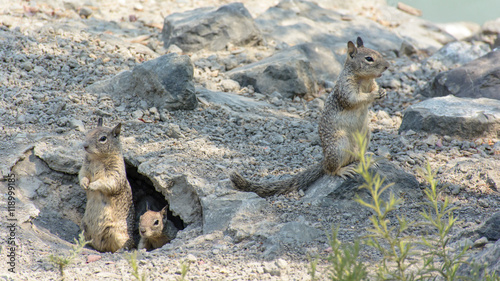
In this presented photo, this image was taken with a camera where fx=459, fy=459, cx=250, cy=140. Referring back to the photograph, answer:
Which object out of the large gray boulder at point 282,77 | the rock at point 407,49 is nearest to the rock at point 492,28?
the rock at point 407,49

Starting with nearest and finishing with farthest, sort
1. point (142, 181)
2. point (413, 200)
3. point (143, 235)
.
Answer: point (413, 200) → point (143, 235) → point (142, 181)

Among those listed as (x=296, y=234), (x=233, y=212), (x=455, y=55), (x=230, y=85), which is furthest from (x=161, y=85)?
(x=455, y=55)

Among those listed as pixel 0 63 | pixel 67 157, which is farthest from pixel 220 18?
pixel 67 157

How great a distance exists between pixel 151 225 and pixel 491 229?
12.0 feet

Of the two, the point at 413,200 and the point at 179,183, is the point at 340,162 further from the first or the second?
the point at 179,183

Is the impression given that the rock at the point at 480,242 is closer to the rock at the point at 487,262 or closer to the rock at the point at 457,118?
the rock at the point at 487,262

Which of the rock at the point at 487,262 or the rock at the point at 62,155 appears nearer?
the rock at the point at 487,262

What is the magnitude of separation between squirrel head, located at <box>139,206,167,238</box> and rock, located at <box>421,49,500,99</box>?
18.1 ft

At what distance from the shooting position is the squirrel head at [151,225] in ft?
18.0

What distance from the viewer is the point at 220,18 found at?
361 inches

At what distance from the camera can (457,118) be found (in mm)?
6625

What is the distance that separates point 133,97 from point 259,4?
6.38 meters

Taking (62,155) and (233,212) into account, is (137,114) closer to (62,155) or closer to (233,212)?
(62,155)

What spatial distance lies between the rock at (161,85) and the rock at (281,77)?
1507mm
